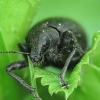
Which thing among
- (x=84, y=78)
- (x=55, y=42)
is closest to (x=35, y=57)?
(x=55, y=42)

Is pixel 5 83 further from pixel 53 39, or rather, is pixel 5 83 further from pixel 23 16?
pixel 53 39

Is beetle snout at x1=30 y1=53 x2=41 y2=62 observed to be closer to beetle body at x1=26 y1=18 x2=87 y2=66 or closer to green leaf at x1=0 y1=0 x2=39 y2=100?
beetle body at x1=26 y1=18 x2=87 y2=66

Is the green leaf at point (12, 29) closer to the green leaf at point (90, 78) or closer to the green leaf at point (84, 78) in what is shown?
the green leaf at point (84, 78)

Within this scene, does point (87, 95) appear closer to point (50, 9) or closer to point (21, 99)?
point (21, 99)

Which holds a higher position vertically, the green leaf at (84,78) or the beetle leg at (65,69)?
the green leaf at (84,78)

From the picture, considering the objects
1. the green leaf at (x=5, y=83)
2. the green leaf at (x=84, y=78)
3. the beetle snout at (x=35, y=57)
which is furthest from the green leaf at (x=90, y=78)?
the beetle snout at (x=35, y=57)

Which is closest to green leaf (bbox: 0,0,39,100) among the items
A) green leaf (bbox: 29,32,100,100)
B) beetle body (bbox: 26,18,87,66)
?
green leaf (bbox: 29,32,100,100)

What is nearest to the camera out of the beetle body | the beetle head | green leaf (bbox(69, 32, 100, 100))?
green leaf (bbox(69, 32, 100, 100))

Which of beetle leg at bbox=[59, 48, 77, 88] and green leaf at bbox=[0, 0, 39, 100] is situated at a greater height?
green leaf at bbox=[0, 0, 39, 100]
